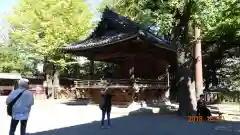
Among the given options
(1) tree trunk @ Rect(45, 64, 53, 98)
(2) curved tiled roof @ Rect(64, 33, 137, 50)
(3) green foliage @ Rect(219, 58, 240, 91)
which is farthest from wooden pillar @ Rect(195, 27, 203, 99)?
(1) tree trunk @ Rect(45, 64, 53, 98)

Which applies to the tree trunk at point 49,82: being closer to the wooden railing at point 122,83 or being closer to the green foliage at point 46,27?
the green foliage at point 46,27

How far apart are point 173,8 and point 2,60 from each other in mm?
27538

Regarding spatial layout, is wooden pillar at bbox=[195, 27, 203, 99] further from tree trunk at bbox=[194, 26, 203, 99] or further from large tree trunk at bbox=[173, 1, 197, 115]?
large tree trunk at bbox=[173, 1, 197, 115]

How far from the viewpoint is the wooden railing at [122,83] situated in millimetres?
19945

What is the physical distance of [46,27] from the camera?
96.9 feet

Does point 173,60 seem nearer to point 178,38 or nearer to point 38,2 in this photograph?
point 178,38

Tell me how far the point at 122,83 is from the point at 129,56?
6.43 ft

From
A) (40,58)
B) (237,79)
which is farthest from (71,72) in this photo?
(237,79)

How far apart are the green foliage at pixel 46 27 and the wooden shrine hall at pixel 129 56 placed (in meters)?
7.08

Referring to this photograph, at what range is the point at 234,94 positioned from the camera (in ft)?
68.5

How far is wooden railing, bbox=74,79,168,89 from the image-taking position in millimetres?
19945

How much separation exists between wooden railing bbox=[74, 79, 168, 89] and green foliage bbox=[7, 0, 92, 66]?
833 cm

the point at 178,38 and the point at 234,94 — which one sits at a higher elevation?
the point at 178,38

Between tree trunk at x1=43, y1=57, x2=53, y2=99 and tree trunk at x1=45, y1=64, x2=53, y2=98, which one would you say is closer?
tree trunk at x1=43, y1=57, x2=53, y2=99
